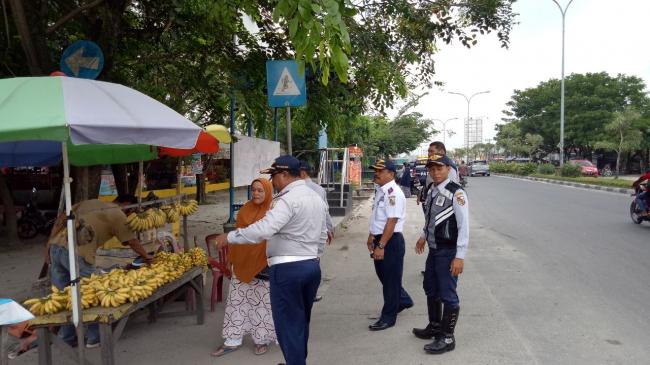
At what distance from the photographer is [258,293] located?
4398 mm

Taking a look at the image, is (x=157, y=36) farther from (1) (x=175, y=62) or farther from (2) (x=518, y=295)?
(2) (x=518, y=295)

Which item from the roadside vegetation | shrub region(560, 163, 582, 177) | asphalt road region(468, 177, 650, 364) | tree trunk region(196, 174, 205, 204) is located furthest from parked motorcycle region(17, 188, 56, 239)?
shrub region(560, 163, 582, 177)

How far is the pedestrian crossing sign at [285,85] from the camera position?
6.41m

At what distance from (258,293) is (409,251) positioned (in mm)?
5083

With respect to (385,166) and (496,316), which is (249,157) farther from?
(496,316)

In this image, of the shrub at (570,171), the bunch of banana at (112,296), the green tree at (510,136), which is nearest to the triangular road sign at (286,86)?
the bunch of banana at (112,296)

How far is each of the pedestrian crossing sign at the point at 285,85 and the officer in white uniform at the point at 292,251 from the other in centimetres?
312

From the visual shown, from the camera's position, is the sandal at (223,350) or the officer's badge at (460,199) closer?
the officer's badge at (460,199)

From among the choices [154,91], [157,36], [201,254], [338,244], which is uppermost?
[157,36]

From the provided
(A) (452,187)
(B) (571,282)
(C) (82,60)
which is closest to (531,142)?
(B) (571,282)

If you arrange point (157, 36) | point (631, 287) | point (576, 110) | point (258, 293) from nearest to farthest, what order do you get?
1. point (258, 293)
2. point (631, 287)
3. point (157, 36)
4. point (576, 110)

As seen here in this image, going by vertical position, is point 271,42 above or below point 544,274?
above

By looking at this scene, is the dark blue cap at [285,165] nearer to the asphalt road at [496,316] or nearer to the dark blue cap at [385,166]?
the dark blue cap at [385,166]

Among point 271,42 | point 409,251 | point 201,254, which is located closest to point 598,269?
point 409,251
